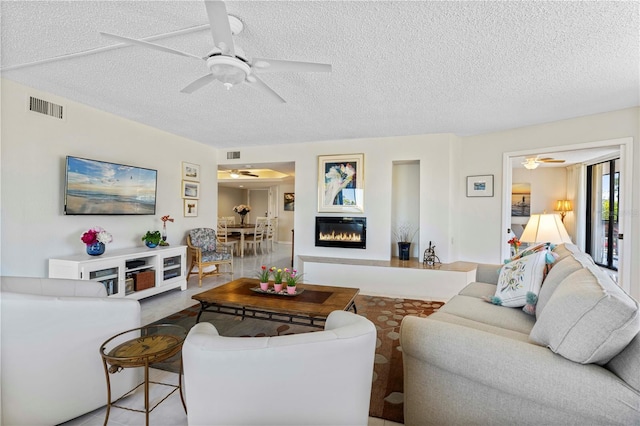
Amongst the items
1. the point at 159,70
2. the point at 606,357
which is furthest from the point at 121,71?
the point at 606,357

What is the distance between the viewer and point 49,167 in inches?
125

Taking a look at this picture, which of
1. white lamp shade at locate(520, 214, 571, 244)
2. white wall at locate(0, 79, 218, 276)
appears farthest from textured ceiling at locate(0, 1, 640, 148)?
white lamp shade at locate(520, 214, 571, 244)

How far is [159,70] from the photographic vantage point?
101 inches

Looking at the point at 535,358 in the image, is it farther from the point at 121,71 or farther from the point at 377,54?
the point at 121,71

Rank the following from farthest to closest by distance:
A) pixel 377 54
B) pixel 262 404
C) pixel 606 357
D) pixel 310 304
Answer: pixel 310 304, pixel 377 54, pixel 606 357, pixel 262 404

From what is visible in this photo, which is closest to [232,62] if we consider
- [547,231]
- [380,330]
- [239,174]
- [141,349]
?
[141,349]

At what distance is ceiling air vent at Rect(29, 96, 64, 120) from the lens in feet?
9.90

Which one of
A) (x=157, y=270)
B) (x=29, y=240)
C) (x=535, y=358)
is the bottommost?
(x=157, y=270)

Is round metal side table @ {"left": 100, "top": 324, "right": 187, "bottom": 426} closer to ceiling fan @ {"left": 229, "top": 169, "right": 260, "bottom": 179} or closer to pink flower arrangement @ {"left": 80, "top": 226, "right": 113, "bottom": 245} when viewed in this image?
→ pink flower arrangement @ {"left": 80, "top": 226, "right": 113, "bottom": 245}

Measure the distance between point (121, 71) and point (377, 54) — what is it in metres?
2.25

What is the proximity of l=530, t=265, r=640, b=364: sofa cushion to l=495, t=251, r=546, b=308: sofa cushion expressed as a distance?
81 centimetres

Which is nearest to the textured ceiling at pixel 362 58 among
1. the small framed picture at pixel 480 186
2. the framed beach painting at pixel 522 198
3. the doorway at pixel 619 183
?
the doorway at pixel 619 183

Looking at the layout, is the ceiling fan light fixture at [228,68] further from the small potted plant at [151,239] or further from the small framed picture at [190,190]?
the small framed picture at [190,190]

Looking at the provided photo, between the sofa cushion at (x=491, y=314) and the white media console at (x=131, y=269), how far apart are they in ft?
11.4
